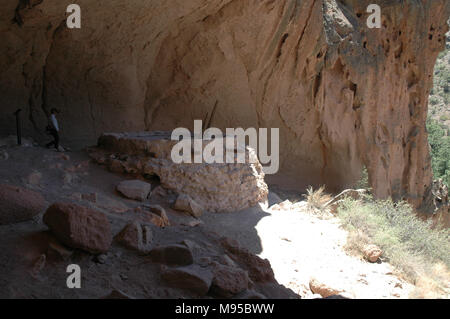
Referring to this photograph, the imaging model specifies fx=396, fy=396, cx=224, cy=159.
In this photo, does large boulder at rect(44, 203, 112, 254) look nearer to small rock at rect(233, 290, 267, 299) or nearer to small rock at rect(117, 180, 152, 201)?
small rock at rect(233, 290, 267, 299)

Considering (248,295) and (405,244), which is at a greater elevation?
(248,295)

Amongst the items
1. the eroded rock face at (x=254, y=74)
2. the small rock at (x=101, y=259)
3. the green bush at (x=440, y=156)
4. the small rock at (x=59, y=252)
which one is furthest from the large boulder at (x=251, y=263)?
the green bush at (x=440, y=156)

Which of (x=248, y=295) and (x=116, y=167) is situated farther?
(x=116, y=167)

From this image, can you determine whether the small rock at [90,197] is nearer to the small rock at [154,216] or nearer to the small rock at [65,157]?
the small rock at [154,216]

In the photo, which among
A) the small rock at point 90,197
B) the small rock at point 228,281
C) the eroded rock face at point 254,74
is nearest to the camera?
the small rock at point 228,281

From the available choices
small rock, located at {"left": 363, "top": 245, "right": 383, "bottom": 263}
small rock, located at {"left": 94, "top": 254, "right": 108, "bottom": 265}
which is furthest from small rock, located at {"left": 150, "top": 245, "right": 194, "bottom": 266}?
small rock, located at {"left": 363, "top": 245, "right": 383, "bottom": 263}

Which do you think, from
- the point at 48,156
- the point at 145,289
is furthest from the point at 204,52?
the point at 145,289

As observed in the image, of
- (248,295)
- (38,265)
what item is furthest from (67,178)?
(248,295)

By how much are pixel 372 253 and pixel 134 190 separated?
3.05 metres

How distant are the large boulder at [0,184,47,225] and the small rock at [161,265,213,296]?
4.02 ft

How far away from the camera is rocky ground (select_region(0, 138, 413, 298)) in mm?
2607

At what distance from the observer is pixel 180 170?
5.71m

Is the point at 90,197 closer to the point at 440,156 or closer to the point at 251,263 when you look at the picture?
the point at 251,263

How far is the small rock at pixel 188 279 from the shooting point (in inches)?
105
